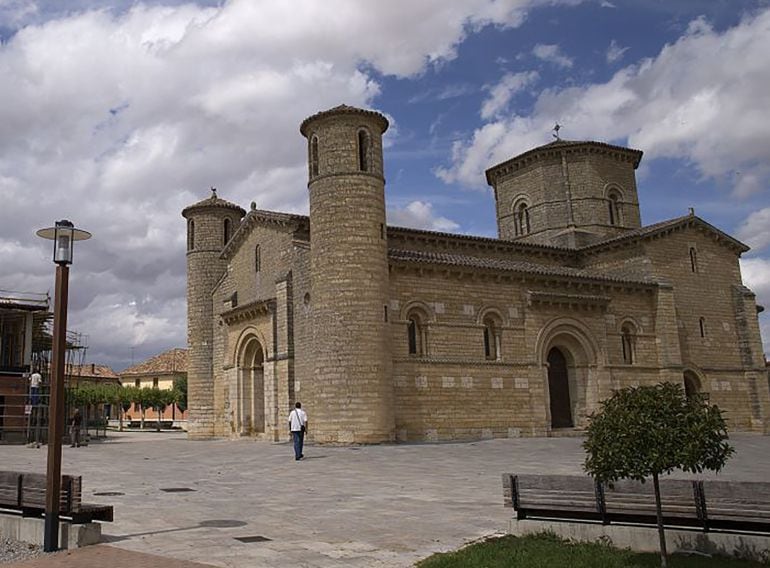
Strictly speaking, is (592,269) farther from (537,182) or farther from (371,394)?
(371,394)

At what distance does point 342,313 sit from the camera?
24875 millimetres

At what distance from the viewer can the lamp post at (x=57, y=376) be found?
8586mm

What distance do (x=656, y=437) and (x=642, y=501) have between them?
1.57m

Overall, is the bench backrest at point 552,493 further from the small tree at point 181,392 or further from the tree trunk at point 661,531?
the small tree at point 181,392

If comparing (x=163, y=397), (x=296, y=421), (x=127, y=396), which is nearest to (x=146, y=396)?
(x=163, y=397)

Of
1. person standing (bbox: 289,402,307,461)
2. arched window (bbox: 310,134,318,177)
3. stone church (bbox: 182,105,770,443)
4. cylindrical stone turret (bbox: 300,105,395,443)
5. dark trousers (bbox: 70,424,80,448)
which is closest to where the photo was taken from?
person standing (bbox: 289,402,307,461)

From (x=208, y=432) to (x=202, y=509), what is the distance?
Result: 24.1 metres

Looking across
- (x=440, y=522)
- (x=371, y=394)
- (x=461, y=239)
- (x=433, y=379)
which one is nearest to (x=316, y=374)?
(x=371, y=394)

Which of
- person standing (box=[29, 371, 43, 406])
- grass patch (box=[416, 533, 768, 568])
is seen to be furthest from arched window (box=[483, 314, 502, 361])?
grass patch (box=[416, 533, 768, 568])

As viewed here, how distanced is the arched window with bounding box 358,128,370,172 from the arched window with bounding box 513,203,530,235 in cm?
1520

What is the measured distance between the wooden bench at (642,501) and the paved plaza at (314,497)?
36.3 inches

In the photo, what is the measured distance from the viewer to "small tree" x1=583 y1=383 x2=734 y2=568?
7.10 metres

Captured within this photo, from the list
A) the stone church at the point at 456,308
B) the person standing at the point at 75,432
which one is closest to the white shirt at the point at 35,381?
the person standing at the point at 75,432

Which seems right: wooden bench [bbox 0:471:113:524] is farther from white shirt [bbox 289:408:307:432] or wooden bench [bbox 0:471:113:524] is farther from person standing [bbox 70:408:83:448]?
person standing [bbox 70:408:83:448]
